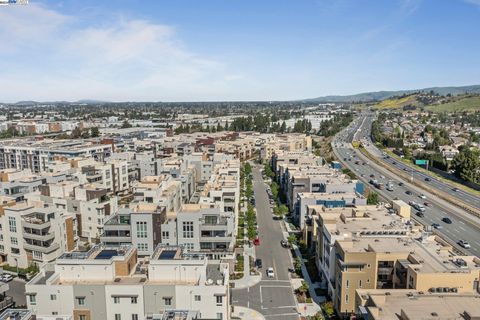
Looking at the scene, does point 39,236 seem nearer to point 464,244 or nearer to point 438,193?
point 464,244

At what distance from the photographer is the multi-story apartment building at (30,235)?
44.1m

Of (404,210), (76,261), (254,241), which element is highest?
(76,261)

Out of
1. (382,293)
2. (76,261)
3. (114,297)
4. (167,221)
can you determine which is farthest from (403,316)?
(167,221)

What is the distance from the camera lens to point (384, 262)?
110 ft

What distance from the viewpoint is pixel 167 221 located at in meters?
43.2

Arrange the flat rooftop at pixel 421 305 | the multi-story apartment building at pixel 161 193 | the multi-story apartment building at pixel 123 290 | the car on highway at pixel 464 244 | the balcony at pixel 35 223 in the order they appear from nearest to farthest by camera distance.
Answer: the flat rooftop at pixel 421 305, the multi-story apartment building at pixel 123 290, the balcony at pixel 35 223, the car on highway at pixel 464 244, the multi-story apartment building at pixel 161 193

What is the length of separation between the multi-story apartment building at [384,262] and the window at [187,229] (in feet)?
43.8

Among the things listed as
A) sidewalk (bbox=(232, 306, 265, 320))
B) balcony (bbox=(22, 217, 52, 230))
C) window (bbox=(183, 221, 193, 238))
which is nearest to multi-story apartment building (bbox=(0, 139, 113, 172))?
balcony (bbox=(22, 217, 52, 230))

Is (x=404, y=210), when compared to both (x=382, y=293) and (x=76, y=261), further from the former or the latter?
(x=76, y=261)

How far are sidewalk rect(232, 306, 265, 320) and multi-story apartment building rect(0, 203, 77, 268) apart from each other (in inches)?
875

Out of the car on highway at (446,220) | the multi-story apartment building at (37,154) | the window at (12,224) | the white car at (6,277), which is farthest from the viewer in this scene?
the multi-story apartment building at (37,154)

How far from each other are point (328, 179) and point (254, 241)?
1710 cm

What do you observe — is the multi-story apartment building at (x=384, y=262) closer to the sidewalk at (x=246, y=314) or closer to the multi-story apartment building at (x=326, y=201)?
the sidewalk at (x=246, y=314)

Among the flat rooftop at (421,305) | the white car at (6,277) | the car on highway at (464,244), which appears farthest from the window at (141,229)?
the car on highway at (464,244)
